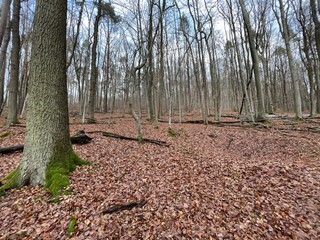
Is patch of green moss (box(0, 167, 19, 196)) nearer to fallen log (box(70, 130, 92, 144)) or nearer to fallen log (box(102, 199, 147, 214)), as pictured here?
fallen log (box(102, 199, 147, 214))

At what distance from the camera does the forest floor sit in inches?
110

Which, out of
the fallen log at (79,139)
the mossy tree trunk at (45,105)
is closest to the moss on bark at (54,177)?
the mossy tree trunk at (45,105)

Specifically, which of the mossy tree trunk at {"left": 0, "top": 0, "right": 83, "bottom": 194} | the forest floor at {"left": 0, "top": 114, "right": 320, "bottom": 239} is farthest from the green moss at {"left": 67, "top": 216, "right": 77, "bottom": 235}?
the mossy tree trunk at {"left": 0, "top": 0, "right": 83, "bottom": 194}

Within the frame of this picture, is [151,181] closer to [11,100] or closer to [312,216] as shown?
[312,216]

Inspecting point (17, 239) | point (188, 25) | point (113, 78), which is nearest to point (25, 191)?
point (17, 239)

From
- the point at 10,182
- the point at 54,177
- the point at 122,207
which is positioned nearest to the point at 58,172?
the point at 54,177

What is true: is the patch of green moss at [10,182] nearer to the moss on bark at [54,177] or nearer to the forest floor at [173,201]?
the moss on bark at [54,177]

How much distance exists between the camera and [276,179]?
4270 mm

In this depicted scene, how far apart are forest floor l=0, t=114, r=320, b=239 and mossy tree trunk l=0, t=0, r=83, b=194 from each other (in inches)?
13.6

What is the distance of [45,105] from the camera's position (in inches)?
158

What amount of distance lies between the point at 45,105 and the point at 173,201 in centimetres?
351

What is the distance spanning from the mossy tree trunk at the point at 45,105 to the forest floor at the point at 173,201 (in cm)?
34

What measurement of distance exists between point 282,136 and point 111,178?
27.6 feet

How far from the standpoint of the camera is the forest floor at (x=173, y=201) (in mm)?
2787
